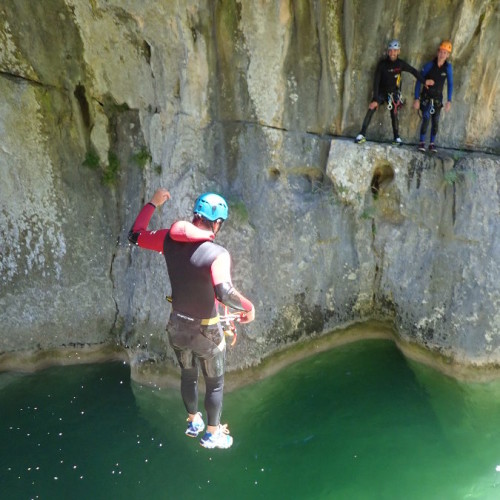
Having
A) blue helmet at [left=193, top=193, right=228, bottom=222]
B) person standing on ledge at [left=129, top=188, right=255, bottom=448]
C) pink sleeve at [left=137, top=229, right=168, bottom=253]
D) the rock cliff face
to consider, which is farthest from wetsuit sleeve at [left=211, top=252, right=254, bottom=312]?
the rock cliff face

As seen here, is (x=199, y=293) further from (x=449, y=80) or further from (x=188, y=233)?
(x=449, y=80)

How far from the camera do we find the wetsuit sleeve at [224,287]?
3.54m

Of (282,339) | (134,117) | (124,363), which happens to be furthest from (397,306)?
(134,117)

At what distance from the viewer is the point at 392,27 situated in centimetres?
598

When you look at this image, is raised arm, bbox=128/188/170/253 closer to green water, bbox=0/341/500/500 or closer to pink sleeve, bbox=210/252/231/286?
pink sleeve, bbox=210/252/231/286

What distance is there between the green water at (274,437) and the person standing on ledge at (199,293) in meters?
1.42

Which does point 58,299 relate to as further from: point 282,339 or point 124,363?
point 282,339

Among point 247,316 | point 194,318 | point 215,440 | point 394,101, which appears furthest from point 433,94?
point 215,440

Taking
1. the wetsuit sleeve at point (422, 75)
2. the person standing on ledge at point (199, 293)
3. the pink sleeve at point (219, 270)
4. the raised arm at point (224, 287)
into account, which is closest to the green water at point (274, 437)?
the person standing on ledge at point (199, 293)

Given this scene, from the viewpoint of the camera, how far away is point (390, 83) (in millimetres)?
6043

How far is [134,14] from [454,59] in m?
3.87

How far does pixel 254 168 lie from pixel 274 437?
3.27 metres

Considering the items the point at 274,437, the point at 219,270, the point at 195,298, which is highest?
the point at 219,270

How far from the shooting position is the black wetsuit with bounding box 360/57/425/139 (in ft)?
19.4
